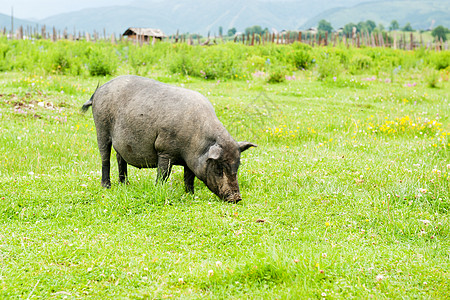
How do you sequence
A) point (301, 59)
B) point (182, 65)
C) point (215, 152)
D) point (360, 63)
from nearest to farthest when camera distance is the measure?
point (215, 152) → point (182, 65) → point (360, 63) → point (301, 59)

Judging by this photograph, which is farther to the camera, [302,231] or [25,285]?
[302,231]

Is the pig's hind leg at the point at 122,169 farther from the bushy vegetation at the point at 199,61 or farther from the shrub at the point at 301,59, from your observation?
the shrub at the point at 301,59

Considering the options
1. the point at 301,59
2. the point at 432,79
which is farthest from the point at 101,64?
the point at 432,79

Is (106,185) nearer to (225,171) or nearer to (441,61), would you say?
(225,171)

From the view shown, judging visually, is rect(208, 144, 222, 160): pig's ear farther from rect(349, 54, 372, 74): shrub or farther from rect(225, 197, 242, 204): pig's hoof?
rect(349, 54, 372, 74): shrub

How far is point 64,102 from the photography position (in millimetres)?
12195

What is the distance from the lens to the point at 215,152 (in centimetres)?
553

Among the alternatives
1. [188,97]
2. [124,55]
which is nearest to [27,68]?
[124,55]

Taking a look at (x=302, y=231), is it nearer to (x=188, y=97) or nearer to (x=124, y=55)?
(x=188, y=97)

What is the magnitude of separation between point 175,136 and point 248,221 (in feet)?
4.97

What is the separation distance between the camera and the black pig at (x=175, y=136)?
5.70 metres

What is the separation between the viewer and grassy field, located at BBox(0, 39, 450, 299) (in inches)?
151

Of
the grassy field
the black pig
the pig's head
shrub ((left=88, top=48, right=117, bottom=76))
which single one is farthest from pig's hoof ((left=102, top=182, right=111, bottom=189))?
shrub ((left=88, top=48, right=117, bottom=76))

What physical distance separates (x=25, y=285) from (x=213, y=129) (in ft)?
9.73
